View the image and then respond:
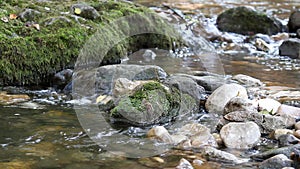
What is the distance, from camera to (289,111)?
5.36 meters

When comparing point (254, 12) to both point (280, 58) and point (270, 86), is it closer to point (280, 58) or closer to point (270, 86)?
point (280, 58)

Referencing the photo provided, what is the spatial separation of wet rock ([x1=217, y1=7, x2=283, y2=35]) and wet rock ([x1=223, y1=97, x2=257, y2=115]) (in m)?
6.84

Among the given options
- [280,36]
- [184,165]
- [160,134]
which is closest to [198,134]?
[160,134]

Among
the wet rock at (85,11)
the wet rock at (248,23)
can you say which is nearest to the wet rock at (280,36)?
the wet rock at (248,23)

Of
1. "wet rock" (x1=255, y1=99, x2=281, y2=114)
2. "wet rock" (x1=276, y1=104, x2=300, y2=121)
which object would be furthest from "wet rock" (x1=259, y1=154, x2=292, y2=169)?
"wet rock" (x1=255, y1=99, x2=281, y2=114)

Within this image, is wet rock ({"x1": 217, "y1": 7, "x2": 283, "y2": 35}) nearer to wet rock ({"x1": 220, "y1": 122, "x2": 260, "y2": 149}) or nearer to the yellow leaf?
the yellow leaf

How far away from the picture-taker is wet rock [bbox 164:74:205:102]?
5730 mm

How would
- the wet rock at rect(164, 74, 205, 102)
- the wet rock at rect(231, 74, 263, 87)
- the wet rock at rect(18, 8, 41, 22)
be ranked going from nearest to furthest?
the wet rock at rect(164, 74, 205, 102), the wet rock at rect(231, 74, 263, 87), the wet rock at rect(18, 8, 41, 22)

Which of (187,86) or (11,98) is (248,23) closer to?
(187,86)

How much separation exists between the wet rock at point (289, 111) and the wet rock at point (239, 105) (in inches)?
12.0

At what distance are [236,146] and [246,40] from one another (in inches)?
285

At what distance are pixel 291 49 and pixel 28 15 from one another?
5.54m

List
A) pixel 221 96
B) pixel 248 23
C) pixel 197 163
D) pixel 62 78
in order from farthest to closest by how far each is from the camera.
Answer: pixel 248 23 < pixel 62 78 < pixel 221 96 < pixel 197 163

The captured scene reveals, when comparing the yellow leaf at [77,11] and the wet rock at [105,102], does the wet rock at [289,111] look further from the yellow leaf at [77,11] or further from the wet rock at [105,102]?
the yellow leaf at [77,11]
